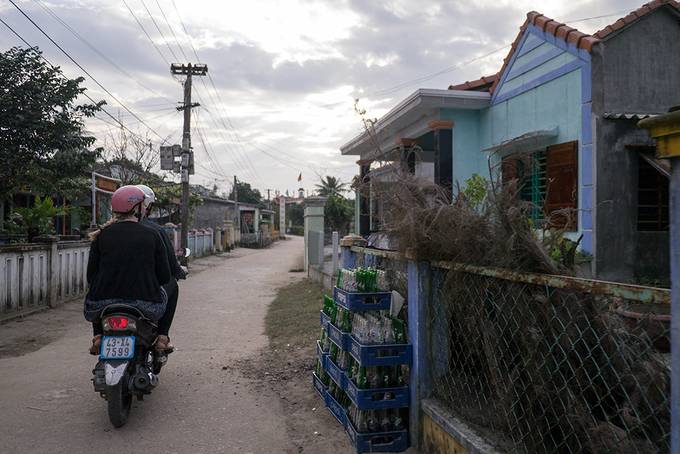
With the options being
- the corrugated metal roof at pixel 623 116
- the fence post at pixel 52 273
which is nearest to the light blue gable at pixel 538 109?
the corrugated metal roof at pixel 623 116

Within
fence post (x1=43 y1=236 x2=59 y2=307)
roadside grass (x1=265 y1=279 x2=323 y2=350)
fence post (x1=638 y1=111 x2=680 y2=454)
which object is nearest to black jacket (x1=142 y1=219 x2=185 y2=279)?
roadside grass (x1=265 y1=279 x2=323 y2=350)

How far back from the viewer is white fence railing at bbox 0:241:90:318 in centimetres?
776

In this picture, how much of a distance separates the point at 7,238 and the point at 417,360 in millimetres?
9199

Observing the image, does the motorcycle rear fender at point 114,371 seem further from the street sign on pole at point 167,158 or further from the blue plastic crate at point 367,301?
the street sign on pole at point 167,158

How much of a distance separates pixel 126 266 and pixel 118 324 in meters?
0.44

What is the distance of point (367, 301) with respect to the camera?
3.93 meters

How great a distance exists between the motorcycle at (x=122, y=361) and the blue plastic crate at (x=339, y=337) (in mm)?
1387

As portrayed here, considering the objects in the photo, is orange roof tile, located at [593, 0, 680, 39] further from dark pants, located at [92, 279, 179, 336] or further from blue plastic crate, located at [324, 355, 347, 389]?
dark pants, located at [92, 279, 179, 336]

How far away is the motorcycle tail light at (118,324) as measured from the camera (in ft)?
13.1

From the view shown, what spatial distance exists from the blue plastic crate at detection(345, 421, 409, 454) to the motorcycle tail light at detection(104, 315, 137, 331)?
177 cm

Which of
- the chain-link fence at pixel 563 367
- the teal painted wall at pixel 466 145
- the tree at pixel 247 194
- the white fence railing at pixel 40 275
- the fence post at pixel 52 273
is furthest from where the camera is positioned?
the tree at pixel 247 194

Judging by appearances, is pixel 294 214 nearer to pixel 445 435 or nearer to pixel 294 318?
pixel 294 318

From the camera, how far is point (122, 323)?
4.02 meters

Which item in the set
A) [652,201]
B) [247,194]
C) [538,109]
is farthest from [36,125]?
[247,194]
